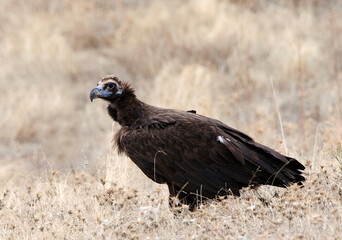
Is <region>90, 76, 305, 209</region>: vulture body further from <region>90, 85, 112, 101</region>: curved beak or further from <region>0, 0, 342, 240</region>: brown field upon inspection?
<region>0, 0, 342, 240</region>: brown field

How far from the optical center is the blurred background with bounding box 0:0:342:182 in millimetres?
11398

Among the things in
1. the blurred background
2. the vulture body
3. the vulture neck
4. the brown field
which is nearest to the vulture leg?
the vulture body

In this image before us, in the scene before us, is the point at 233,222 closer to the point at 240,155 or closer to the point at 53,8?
the point at 240,155

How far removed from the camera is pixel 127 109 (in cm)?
622

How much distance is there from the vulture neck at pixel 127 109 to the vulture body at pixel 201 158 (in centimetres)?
19

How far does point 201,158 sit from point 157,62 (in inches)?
285

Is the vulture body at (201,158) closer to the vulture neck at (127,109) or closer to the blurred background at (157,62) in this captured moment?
the vulture neck at (127,109)

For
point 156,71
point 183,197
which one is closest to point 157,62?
point 156,71

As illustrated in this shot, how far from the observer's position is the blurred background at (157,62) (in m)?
11.4

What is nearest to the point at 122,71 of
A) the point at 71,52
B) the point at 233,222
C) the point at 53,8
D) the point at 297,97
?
the point at 71,52

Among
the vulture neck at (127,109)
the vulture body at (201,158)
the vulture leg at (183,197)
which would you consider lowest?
the vulture leg at (183,197)

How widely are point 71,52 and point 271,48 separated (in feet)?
13.9

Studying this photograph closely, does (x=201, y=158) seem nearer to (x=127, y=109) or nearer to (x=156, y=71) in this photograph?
(x=127, y=109)

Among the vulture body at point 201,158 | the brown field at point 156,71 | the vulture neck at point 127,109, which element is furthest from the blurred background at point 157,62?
the vulture body at point 201,158
